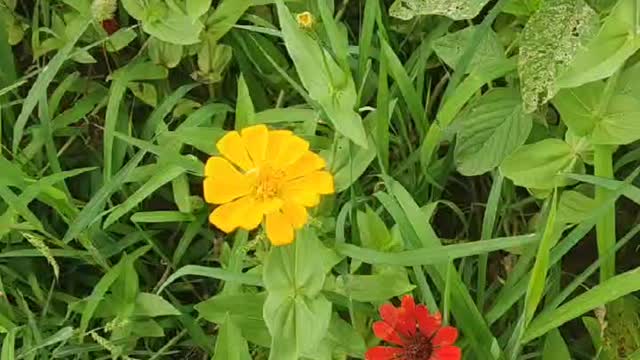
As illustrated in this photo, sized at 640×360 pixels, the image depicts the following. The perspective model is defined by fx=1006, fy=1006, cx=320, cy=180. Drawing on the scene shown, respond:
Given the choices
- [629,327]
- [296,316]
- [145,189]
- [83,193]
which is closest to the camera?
[296,316]

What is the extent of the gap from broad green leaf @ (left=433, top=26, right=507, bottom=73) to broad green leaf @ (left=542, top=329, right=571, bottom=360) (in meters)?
0.35

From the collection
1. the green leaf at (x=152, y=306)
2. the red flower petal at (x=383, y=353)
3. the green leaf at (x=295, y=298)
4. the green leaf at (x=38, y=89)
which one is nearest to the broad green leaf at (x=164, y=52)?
the green leaf at (x=38, y=89)

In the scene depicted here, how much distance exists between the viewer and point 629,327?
4.10 ft

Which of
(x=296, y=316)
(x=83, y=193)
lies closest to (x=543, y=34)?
(x=296, y=316)

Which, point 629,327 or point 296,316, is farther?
point 629,327

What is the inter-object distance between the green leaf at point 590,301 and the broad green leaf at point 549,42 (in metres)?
0.22

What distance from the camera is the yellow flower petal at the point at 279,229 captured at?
1.09m

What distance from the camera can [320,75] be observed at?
1201 millimetres

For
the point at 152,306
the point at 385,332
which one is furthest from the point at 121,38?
the point at 385,332

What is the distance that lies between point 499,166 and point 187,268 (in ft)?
1.34

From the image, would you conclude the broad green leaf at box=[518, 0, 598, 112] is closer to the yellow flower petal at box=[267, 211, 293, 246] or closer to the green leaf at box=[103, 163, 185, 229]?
the yellow flower petal at box=[267, 211, 293, 246]

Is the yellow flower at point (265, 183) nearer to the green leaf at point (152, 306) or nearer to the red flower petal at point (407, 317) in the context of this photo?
the red flower petal at point (407, 317)

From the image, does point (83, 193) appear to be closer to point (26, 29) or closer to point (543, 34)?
point (26, 29)

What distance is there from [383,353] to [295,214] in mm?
213
